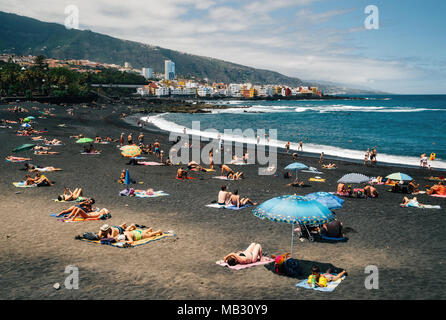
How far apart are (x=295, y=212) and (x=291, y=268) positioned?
5.02ft

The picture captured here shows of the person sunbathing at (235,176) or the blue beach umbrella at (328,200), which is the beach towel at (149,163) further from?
the blue beach umbrella at (328,200)

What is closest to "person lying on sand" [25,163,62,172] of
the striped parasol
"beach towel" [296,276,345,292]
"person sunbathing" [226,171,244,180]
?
the striped parasol

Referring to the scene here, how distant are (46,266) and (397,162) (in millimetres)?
32026

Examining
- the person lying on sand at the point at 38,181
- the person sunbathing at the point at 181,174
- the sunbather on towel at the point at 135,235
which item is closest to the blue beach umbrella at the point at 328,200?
the sunbather on towel at the point at 135,235

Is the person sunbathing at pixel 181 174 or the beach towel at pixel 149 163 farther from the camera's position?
the beach towel at pixel 149 163

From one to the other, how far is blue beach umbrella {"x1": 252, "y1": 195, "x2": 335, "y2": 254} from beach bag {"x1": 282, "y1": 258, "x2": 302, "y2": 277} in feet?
3.54

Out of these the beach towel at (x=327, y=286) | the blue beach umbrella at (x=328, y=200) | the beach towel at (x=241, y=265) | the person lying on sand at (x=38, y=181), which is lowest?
the beach towel at (x=327, y=286)

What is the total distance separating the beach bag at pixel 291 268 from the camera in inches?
341

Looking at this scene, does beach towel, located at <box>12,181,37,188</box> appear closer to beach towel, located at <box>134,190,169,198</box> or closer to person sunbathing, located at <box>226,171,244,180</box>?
beach towel, located at <box>134,190,169,198</box>

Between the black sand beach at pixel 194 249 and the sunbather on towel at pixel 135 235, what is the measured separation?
19.0 inches

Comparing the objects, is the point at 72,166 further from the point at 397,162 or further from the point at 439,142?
the point at 439,142

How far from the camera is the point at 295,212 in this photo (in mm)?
8336

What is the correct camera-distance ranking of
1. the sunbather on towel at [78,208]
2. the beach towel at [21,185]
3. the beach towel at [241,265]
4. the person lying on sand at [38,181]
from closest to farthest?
the beach towel at [241,265] → the sunbather on towel at [78,208] → the beach towel at [21,185] → the person lying on sand at [38,181]

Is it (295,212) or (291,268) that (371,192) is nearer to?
(291,268)
